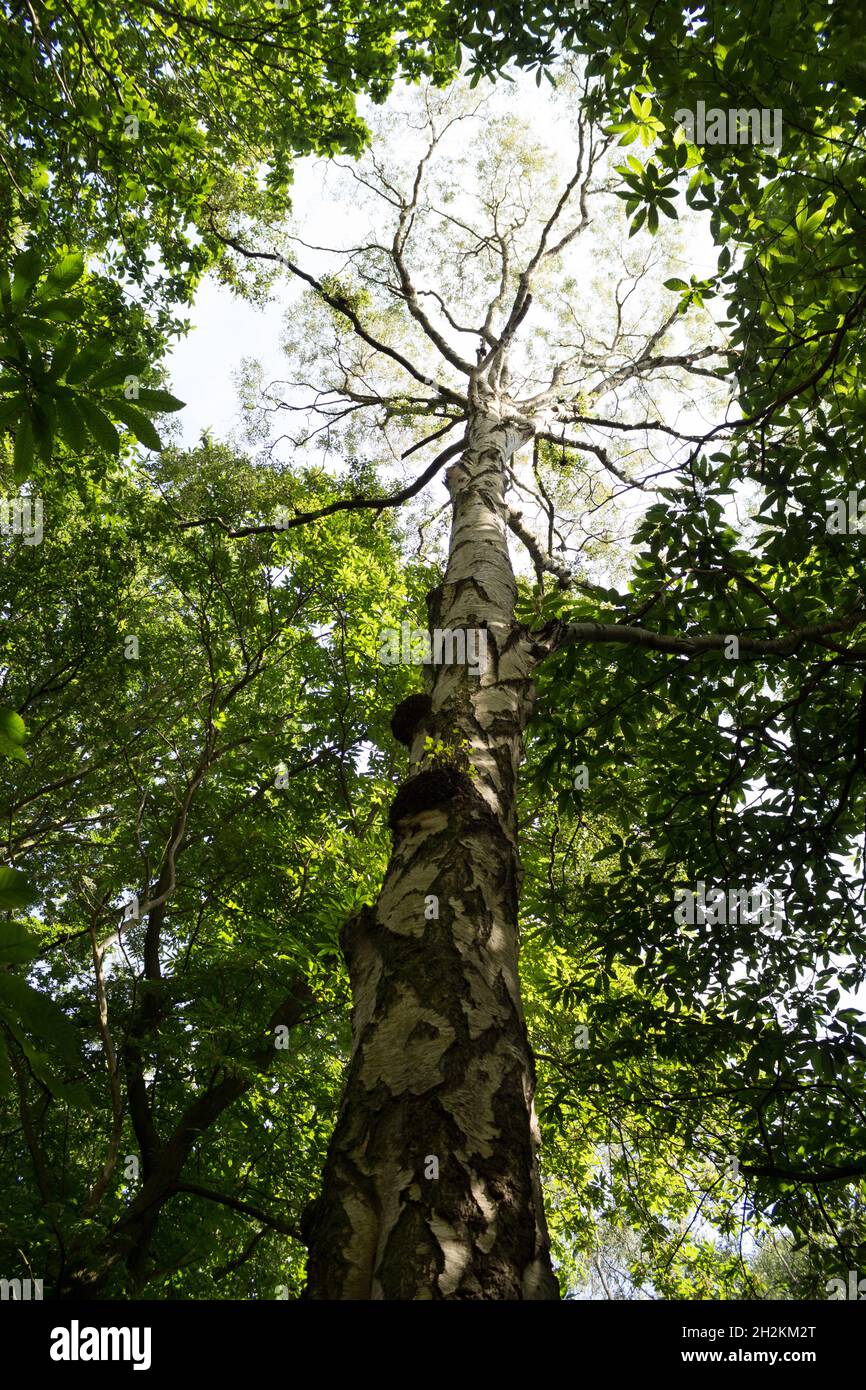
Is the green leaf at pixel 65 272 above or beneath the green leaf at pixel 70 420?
above

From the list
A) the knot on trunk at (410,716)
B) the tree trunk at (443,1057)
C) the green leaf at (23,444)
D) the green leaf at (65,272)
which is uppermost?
the green leaf at (65,272)

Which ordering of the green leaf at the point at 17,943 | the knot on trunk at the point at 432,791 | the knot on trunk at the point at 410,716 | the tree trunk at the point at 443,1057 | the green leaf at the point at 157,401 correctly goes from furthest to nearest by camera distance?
the knot on trunk at the point at 410,716 < the knot on trunk at the point at 432,791 < the green leaf at the point at 157,401 < the tree trunk at the point at 443,1057 < the green leaf at the point at 17,943

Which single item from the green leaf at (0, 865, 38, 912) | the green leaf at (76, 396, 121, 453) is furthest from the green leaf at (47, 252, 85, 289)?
the green leaf at (0, 865, 38, 912)

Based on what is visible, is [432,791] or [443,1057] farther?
[432,791]

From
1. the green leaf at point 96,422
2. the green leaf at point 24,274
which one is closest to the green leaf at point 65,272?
the green leaf at point 24,274

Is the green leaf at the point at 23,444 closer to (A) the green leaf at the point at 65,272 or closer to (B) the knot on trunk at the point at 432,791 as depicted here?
(A) the green leaf at the point at 65,272

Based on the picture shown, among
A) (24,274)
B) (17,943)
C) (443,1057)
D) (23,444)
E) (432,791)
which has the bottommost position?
(443,1057)

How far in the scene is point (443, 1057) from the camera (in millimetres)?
1773

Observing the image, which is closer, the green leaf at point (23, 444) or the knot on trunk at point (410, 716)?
the green leaf at point (23, 444)

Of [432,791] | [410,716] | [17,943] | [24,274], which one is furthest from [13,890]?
[410,716]

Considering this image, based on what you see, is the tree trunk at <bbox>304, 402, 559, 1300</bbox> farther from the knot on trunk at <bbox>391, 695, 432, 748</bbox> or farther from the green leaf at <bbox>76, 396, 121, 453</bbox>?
the green leaf at <bbox>76, 396, 121, 453</bbox>

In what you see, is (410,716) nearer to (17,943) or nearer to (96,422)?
(96,422)

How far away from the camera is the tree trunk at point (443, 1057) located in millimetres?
1479

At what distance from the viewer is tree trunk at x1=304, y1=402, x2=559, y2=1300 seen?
1479 millimetres
